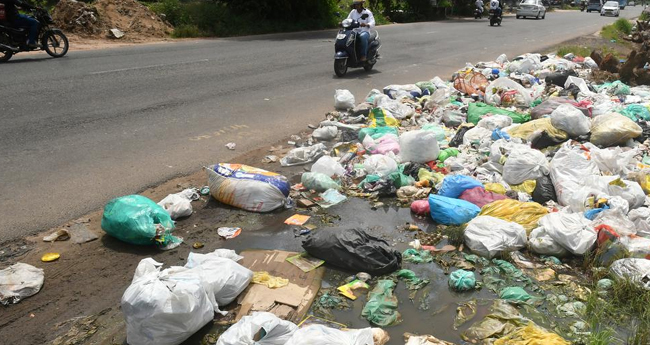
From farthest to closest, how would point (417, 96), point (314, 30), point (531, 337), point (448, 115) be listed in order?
point (314, 30) → point (417, 96) → point (448, 115) → point (531, 337)

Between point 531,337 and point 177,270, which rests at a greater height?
point 177,270

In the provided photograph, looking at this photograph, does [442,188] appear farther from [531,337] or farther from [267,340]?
[267,340]

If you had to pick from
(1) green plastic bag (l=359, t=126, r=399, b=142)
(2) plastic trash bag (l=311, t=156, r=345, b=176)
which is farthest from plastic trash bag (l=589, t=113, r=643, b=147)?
(2) plastic trash bag (l=311, t=156, r=345, b=176)

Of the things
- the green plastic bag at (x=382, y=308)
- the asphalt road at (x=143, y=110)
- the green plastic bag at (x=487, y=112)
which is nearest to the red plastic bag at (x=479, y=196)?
the green plastic bag at (x=382, y=308)

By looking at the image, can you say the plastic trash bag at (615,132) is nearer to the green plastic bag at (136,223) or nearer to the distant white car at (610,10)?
the green plastic bag at (136,223)

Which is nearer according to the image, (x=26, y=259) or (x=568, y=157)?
(x=26, y=259)

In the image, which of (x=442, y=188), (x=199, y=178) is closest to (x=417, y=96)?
(x=442, y=188)

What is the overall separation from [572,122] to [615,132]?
1.47ft

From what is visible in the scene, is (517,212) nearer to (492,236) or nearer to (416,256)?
(492,236)

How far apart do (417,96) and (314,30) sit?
13.0 meters

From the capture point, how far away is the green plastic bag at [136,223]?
372cm

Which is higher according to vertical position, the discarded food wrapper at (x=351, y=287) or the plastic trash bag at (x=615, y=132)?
the plastic trash bag at (x=615, y=132)

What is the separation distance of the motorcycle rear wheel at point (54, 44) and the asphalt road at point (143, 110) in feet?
0.78

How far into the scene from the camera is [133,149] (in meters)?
5.71
